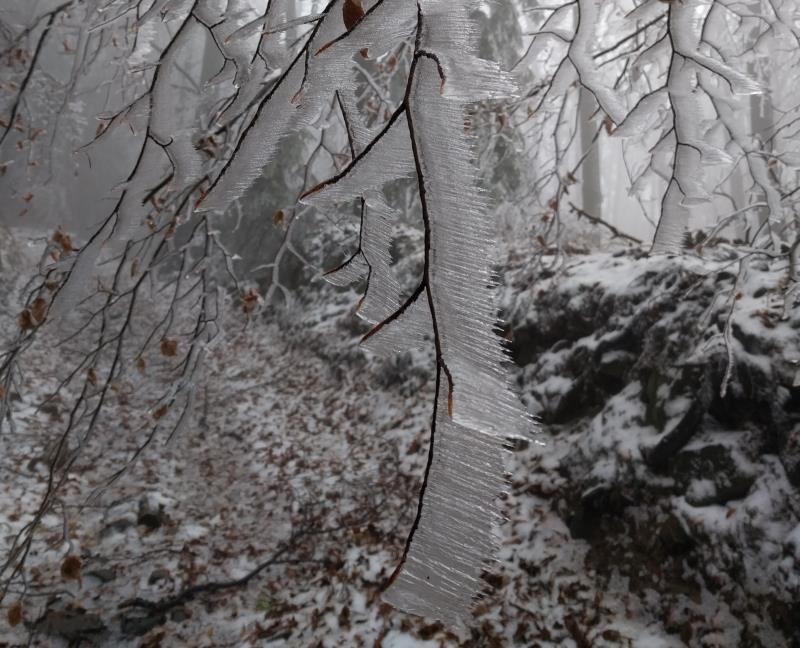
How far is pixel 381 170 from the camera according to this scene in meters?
0.50

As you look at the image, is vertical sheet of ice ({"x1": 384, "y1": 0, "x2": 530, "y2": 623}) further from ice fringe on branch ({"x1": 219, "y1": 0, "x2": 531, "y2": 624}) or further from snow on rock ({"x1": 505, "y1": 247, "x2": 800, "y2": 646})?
snow on rock ({"x1": 505, "y1": 247, "x2": 800, "y2": 646})

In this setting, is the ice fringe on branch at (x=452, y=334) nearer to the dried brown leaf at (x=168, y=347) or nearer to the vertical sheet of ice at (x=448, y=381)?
the vertical sheet of ice at (x=448, y=381)

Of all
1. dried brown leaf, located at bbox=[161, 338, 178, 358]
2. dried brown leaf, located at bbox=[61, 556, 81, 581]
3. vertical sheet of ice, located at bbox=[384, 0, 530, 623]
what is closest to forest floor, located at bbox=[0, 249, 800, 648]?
dried brown leaf, located at bbox=[61, 556, 81, 581]

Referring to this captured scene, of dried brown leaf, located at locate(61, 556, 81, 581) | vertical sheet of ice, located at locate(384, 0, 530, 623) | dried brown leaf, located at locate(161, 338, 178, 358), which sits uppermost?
vertical sheet of ice, located at locate(384, 0, 530, 623)

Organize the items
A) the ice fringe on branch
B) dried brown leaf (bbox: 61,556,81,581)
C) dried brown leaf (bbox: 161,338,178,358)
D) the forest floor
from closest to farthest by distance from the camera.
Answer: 1. the ice fringe on branch
2. dried brown leaf (bbox: 61,556,81,581)
3. dried brown leaf (bbox: 161,338,178,358)
4. the forest floor

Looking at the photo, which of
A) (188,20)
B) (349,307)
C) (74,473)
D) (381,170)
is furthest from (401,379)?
(381,170)

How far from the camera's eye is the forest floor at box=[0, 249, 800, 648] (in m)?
2.52

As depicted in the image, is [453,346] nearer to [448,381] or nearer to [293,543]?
[448,381]

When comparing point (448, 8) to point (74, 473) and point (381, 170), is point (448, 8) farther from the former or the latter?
point (74, 473)

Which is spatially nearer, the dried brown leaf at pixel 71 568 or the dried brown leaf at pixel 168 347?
the dried brown leaf at pixel 71 568

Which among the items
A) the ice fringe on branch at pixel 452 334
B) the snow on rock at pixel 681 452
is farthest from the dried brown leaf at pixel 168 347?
the snow on rock at pixel 681 452

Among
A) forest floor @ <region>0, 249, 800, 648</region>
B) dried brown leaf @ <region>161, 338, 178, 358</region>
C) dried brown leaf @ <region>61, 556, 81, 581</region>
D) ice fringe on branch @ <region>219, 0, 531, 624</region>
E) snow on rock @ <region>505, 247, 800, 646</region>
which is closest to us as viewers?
ice fringe on branch @ <region>219, 0, 531, 624</region>

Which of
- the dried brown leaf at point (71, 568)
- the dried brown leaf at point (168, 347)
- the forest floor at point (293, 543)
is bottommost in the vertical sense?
the forest floor at point (293, 543)

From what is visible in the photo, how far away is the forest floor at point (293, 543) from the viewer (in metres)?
2.52
